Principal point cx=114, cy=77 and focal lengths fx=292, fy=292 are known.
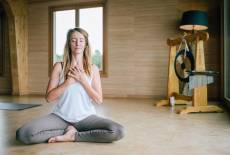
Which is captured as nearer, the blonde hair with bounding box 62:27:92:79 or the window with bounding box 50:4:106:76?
→ the blonde hair with bounding box 62:27:92:79

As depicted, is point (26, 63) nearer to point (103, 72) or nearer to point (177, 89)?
point (103, 72)

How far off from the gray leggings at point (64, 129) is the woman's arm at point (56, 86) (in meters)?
0.19

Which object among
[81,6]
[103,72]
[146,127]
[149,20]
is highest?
[81,6]

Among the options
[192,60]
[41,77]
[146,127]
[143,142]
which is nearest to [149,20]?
[192,60]

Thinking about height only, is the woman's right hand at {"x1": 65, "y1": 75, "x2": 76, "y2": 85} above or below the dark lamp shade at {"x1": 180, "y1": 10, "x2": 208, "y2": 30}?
below

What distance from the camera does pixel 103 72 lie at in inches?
275

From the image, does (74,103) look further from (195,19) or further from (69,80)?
(195,19)

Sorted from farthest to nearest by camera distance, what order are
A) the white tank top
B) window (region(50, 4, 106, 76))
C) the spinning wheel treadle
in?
window (region(50, 4, 106, 76)) < the spinning wheel treadle < the white tank top

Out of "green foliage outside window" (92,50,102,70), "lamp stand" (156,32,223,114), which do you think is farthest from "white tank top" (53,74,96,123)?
"green foliage outside window" (92,50,102,70)

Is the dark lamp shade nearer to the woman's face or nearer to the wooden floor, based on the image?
the wooden floor

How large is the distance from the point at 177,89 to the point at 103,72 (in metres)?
2.11

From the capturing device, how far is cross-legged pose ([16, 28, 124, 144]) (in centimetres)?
220

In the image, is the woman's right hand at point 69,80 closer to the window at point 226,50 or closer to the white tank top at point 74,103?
the white tank top at point 74,103

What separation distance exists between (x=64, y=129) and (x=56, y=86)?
358 mm
